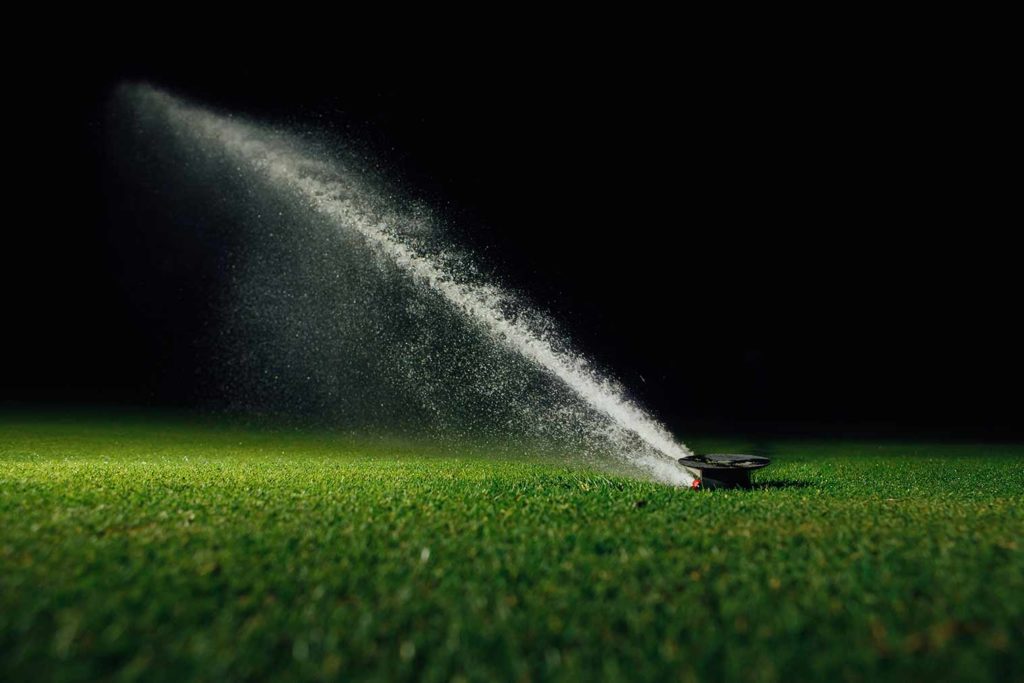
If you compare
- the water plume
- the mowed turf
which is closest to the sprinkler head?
the mowed turf

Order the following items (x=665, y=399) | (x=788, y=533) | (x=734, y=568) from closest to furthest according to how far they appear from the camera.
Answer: (x=734, y=568) < (x=788, y=533) < (x=665, y=399)

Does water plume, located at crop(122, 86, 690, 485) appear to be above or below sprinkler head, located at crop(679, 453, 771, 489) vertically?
above

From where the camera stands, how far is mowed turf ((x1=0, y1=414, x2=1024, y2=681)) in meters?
2.22

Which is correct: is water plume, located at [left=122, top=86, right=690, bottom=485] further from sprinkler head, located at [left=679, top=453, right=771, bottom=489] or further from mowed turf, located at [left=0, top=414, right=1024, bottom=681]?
mowed turf, located at [left=0, top=414, right=1024, bottom=681]

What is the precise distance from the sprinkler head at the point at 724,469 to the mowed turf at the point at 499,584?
19.3 inches

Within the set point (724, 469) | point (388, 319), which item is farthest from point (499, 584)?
point (388, 319)

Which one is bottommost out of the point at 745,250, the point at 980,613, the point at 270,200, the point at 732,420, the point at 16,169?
the point at 980,613

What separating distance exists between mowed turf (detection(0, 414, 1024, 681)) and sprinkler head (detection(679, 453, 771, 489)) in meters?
0.49

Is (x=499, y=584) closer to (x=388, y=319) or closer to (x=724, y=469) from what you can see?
(x=724, y=469)

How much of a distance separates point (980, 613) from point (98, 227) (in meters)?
43.8

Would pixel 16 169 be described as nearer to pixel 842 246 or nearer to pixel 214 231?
pixel 214 231

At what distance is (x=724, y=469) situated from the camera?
248 inches

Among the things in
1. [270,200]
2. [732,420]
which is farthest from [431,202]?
[732,420]

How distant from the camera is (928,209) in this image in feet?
107
